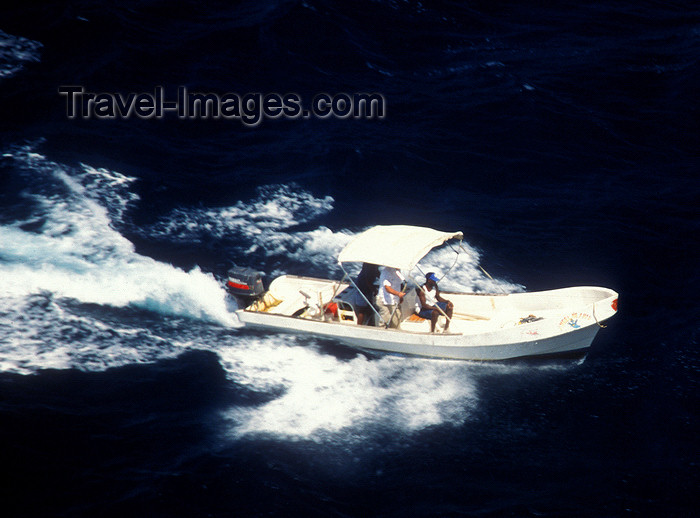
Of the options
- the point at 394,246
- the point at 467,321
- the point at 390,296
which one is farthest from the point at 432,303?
the point at 394,246

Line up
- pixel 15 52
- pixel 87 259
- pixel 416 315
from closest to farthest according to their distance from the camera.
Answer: pixel 416 315 < pixel 87 259 < pixel 15 52

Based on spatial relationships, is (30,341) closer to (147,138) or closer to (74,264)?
(74,264)

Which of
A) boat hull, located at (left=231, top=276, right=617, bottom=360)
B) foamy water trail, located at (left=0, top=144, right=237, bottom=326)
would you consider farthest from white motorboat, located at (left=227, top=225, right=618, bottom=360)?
foamy water trail, located at (left=0, top=144, right=237, bottom=326)

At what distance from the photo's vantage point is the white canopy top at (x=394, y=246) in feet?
62.6

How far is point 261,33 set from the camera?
33.3 m

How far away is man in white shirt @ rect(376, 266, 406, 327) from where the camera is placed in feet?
64.7

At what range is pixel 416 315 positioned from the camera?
21078mm

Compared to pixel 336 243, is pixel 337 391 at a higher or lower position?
lower

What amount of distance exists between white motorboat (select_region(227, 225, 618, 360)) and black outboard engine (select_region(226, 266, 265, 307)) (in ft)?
0.09

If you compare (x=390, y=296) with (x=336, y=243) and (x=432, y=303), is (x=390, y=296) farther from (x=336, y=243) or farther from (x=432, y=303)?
(x=336, y=243)

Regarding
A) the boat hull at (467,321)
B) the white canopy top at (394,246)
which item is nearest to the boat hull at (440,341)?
the boat hull at (467,321)

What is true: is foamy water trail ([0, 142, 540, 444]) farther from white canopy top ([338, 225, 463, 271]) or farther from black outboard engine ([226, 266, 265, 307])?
white canopy top ([338, 225, 463, 271])

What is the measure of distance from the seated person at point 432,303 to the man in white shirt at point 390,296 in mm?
672

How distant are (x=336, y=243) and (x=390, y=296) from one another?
496cm
